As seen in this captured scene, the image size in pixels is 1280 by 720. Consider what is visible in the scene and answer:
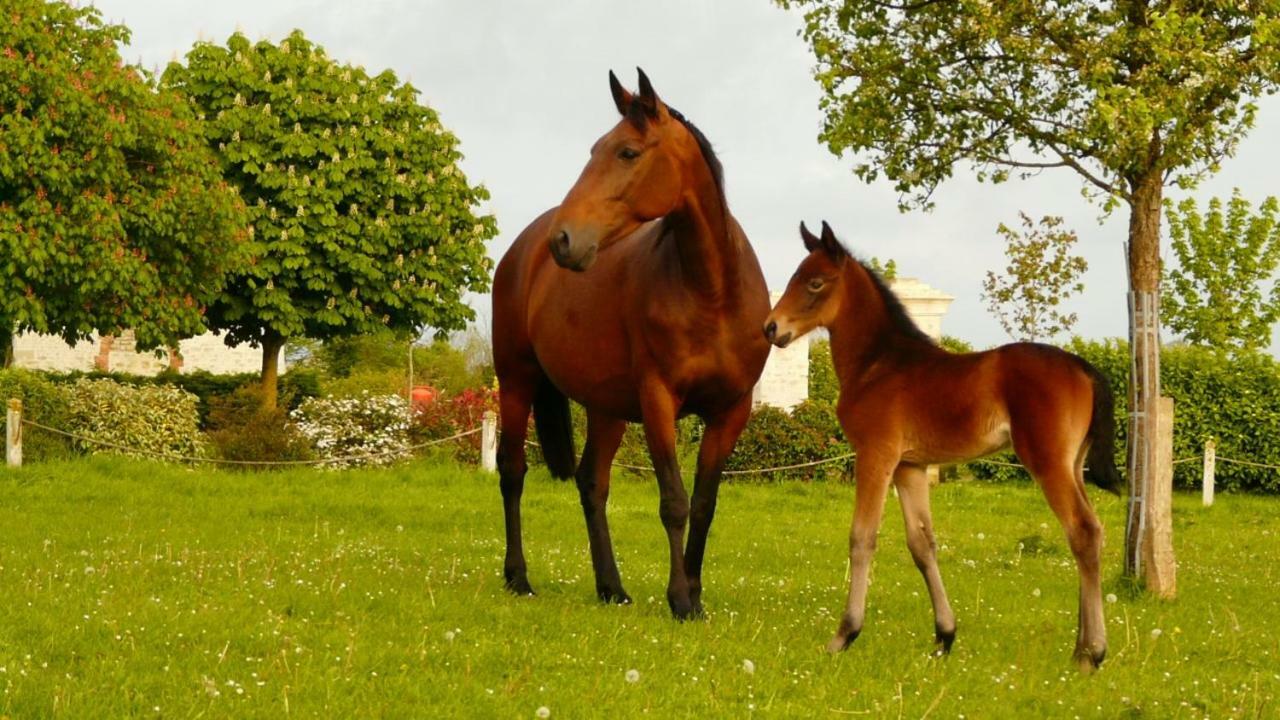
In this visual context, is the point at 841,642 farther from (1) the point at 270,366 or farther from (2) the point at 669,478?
(1) the point at 270,366

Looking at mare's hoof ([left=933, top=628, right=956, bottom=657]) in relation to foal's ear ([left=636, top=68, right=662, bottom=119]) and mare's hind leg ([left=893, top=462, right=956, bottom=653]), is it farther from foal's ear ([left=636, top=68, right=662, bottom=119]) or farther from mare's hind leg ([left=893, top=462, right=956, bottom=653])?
foal's ear ([left=636, top=68, right=662, bottom=119])

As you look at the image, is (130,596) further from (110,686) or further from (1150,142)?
(1150,142)

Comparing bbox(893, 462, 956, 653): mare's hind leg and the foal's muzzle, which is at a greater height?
the foal's muzzle

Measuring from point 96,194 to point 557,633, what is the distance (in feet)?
66.1

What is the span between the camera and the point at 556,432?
36.1ft

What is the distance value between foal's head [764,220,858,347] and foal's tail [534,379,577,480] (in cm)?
373

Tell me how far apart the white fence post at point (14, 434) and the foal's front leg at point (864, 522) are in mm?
18209

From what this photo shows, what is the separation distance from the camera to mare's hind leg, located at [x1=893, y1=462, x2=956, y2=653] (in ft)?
24.9

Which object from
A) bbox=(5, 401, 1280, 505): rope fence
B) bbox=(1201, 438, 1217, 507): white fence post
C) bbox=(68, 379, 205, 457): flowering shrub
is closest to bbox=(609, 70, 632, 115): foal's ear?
bbox=(5, 401, 1280, 505): rope fence

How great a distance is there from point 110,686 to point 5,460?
1800 centimetres

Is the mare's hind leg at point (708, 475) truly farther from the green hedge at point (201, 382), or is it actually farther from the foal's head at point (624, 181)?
the green hedge at point (201, 382)

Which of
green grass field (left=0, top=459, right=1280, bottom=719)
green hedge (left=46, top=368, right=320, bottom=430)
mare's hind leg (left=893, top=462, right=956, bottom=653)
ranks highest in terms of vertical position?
green hedge (left=46, top=368, right=320, bottom=430)

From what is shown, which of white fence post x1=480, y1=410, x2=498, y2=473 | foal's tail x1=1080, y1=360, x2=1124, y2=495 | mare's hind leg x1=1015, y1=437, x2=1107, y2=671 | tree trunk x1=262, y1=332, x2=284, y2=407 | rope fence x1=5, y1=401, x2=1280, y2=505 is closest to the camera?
mare's hind leg x1=1015, y1=437, x2=1107, y2=671

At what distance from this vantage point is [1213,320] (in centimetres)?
4325
